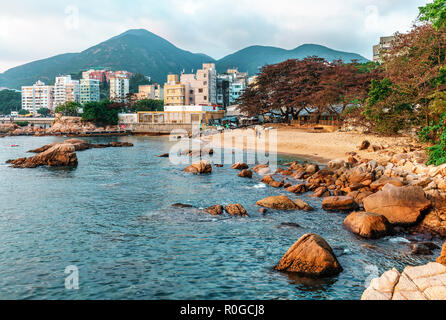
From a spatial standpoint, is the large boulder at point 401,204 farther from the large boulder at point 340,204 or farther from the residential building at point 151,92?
the residential building at point 151,92

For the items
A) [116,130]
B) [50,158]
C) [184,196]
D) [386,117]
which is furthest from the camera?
[116,130]

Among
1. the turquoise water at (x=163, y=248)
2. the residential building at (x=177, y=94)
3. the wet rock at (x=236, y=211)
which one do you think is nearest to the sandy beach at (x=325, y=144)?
the turquoise water at (x=163, y=248)

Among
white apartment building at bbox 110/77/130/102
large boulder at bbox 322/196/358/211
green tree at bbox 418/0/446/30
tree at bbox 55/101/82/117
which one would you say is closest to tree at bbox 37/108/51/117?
white apartment building at bbox 110/77/130/102

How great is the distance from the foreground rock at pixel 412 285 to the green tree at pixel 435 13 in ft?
86.2

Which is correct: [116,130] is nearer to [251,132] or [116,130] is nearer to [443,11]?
[251,132]

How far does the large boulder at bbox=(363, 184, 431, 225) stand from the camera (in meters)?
14.0

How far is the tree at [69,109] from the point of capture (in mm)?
111012

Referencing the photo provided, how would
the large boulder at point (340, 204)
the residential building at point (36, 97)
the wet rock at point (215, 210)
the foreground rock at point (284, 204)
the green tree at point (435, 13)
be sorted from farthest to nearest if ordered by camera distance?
the residential building at point (36, 97) → the green tree at point (435, 13) → the foreground rock at point (284, 204) → the large boulder at point (340, 204) → the wet rock at point (215, 210)

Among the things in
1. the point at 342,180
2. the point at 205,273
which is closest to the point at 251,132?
the point at 342,180

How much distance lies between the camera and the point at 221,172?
28781 millimetres

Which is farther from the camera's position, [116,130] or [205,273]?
[116,130]

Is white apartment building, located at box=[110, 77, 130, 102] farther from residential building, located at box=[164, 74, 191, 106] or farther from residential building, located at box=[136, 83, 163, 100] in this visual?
residential building, located at box=[164, 74, 191, 106]

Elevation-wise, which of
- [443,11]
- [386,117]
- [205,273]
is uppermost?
[443,11]
